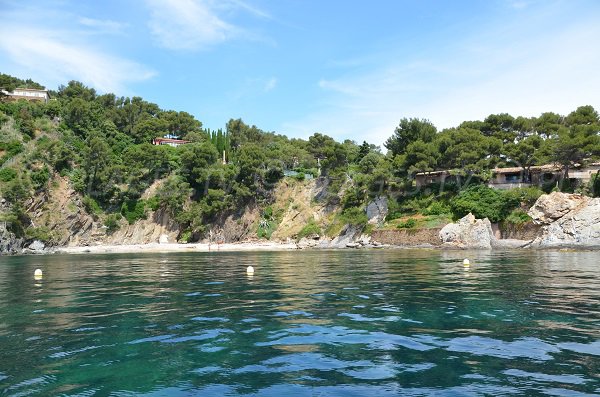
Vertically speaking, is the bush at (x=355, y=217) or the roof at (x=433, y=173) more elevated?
the roof at (x=433, y=173)

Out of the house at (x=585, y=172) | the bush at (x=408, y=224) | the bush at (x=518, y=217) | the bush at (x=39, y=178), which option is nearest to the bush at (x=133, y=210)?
the bush at (x=39, y=178)

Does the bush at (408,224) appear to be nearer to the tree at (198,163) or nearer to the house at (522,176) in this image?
the house at (522,176)

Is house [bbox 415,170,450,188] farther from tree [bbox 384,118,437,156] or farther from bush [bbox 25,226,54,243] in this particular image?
bush [bbox 25,226,54,243]

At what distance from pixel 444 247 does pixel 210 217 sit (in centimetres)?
4539

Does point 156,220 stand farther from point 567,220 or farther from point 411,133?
point 567,220

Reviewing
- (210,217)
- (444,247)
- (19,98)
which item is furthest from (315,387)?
(19,98)

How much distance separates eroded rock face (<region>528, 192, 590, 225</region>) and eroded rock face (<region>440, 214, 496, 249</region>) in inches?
231

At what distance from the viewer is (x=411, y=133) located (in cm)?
7800

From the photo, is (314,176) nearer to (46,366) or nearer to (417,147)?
(417,147)

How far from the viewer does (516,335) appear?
9.91 meters

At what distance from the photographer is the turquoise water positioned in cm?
696

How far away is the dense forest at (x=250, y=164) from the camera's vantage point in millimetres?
65250

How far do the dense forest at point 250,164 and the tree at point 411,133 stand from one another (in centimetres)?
18

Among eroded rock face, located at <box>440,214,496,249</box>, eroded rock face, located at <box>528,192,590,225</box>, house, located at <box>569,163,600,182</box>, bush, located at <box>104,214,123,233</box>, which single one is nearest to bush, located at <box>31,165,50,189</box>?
bush, located at <box>104,214,123,233</box>
